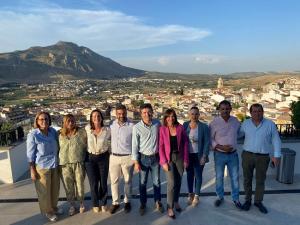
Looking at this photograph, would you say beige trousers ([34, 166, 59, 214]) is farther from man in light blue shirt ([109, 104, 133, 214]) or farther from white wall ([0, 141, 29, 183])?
white wall ([0, 141, 29, 183])

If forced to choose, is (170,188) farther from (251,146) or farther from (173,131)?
(251,146)

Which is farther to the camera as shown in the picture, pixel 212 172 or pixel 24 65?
pixel 24 65

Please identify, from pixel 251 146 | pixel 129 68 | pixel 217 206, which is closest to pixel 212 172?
pixel 217 206

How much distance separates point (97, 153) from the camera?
374 cm

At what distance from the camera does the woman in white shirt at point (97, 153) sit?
3727 mm

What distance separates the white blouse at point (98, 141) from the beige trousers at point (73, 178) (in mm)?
250

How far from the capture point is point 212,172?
543 centimetres

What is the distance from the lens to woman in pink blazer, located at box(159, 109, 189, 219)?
3617 millimetres

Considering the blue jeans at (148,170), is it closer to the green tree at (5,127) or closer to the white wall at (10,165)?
the white wall at (10,165)

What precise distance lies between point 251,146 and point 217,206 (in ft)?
2.90

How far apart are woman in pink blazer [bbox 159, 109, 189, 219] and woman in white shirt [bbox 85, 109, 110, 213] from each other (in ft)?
2.16

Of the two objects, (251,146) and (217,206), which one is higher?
(251,146)

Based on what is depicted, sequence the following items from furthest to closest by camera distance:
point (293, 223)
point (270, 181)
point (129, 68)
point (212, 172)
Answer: point (129, 68) < point (212, 172) < point (270, 181) < point (293, 223)

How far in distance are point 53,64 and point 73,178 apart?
11365cm
